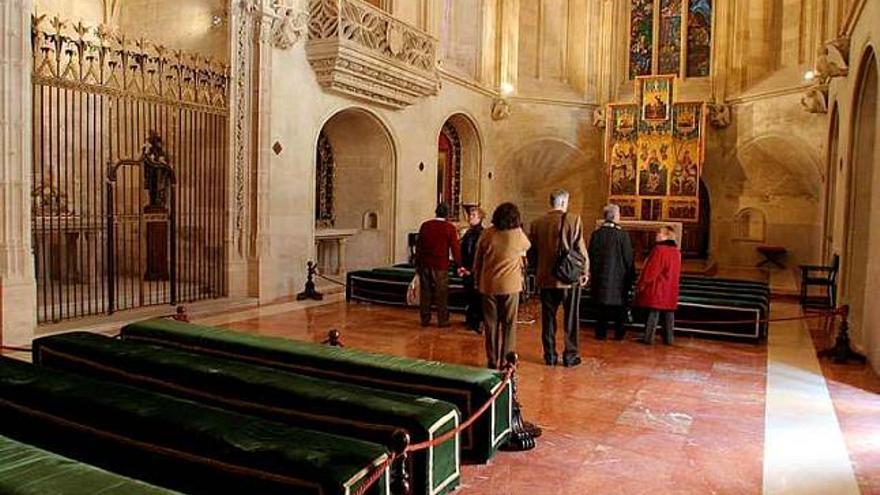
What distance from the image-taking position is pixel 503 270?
5.67 meters

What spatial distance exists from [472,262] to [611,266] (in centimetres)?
159

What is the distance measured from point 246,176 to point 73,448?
6.87 meters

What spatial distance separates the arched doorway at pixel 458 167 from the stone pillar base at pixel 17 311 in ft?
34.3

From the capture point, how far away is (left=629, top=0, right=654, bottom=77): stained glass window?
1783 centimetres

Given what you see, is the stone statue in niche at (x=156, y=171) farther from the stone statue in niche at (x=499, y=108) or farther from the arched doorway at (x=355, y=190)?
the stone statue in niche at (x=499, y=108)

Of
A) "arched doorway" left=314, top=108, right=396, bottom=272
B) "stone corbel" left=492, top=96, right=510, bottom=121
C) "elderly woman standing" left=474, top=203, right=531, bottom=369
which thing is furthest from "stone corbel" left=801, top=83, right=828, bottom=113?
"elderly woman standing" left=474, top=203, right=531, bottom=369

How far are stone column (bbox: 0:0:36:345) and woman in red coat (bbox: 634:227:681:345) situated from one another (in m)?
6.26

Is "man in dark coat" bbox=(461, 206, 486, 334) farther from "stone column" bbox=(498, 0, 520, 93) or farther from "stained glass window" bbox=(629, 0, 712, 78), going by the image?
"stained glass window" bbox=(629, 0, 712, 78)

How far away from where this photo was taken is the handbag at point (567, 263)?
6.17 meters

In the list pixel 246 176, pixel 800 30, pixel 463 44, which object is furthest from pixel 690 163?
pixel 246 176

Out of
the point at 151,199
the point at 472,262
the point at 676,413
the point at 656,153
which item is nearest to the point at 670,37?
the point at 656,153

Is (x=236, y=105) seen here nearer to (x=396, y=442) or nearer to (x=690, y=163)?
(x=396, y=442)

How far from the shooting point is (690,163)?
50.9 ft

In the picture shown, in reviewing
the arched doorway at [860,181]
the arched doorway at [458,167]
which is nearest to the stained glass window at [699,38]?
the arched doorway at [458,167]
